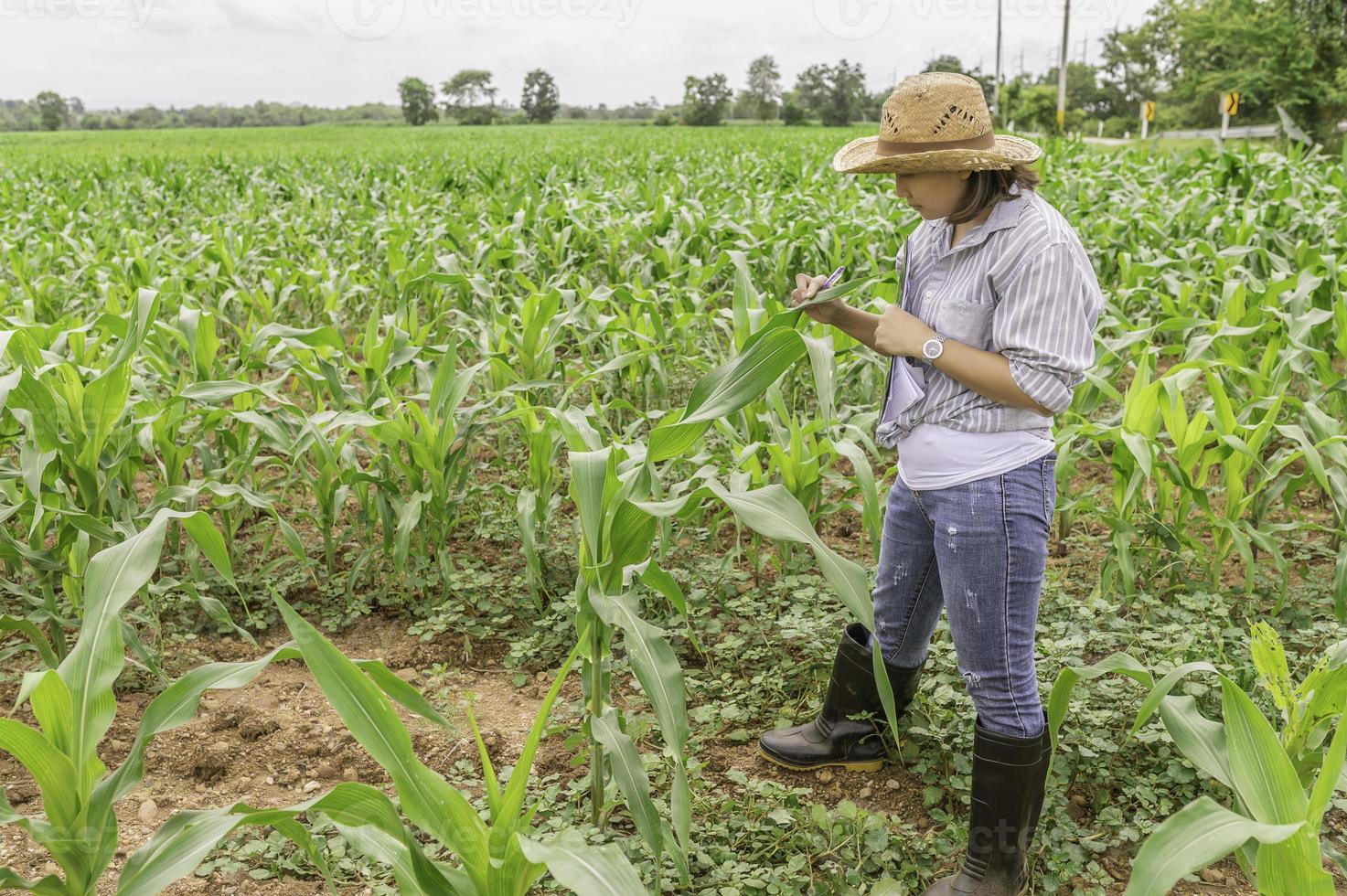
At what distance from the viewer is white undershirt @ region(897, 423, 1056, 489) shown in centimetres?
186

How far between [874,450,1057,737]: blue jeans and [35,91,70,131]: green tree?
7528 cm

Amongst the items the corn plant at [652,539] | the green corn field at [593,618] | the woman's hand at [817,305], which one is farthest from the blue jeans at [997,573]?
the woman's hand at [817,305]

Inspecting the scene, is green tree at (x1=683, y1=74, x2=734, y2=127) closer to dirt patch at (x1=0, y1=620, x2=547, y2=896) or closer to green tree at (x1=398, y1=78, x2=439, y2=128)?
green tree at (x1=398, y1=78, x2=439, y2=128)

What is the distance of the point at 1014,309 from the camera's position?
1774 millimetres

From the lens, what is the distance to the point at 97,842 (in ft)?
5.18

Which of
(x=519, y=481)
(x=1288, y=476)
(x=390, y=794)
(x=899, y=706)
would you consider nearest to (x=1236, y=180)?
(x=1288, y=476)

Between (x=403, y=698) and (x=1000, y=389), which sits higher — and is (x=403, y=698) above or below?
below

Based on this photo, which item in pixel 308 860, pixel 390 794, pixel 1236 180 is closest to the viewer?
pixel 308 860

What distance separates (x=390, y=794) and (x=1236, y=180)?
30.0 feet

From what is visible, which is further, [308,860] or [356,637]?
[356,637]

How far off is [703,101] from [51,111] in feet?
142

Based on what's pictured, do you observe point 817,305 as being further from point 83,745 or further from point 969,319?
point 83,745

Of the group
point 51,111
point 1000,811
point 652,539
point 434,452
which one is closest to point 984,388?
point 652,539

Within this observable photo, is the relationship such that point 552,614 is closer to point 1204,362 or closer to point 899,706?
Answer: point 899,706
